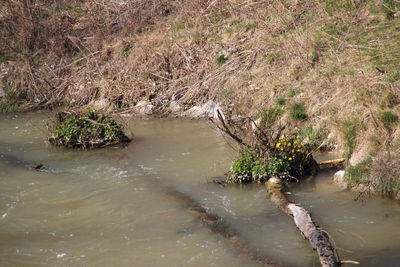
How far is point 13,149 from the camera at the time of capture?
13562 mm

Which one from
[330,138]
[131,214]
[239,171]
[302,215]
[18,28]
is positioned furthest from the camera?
[18,28]

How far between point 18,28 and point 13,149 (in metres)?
8.10

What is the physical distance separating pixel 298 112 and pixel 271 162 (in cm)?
270

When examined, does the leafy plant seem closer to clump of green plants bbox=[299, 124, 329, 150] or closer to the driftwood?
clump of green plants bbox=[299, 124, 329, 150]

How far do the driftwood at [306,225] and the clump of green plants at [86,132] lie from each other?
4664 millimetres

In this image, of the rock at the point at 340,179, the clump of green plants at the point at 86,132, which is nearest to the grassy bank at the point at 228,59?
the rock at the point at 340,179

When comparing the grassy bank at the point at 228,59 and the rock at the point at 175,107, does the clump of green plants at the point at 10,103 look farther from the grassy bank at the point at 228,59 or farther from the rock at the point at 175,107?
the rock at the point at 175,107

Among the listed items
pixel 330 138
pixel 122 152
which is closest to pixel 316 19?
pixel 330 138

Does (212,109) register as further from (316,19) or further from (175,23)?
(175,23)

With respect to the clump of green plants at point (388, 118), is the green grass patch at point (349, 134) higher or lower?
lower

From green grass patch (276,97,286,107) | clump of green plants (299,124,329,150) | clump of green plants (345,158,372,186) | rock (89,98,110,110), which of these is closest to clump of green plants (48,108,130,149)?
rock (89,98,110,110)

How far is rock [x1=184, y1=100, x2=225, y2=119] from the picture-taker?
1467 centimetres

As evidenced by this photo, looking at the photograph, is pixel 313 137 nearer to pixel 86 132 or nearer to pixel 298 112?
pixel 298 112

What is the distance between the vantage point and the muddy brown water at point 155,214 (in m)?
7.76
